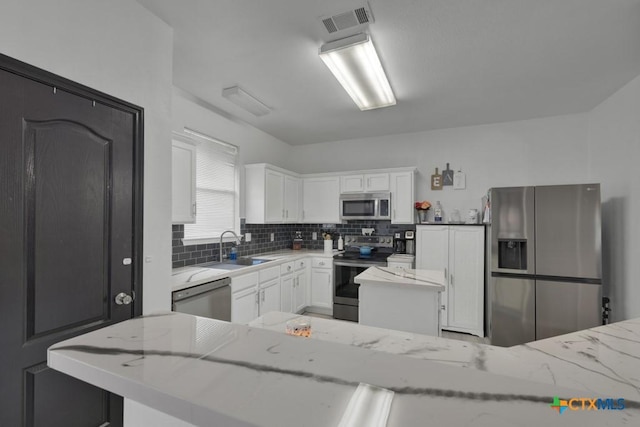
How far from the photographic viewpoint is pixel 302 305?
408 cm

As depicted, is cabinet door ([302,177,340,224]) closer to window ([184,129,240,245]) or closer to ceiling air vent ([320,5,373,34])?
window ([184,129,240,245])

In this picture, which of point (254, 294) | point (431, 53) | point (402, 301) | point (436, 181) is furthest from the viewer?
point (436, 181)

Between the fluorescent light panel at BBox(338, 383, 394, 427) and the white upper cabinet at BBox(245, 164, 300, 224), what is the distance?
11.3ft

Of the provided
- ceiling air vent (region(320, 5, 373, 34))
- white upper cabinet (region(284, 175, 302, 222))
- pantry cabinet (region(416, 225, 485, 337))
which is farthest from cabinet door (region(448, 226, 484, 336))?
ceiling air vent (region(320, 5, 373, 34))

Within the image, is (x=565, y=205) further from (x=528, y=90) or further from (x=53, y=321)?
(x=53, y=321)

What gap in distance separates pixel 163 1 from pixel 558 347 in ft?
8.69

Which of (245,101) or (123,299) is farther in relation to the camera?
(245,101)

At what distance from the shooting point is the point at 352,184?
438 cm

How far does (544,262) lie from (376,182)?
220 cm

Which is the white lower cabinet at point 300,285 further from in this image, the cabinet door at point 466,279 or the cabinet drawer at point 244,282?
the cabinet door at point 466,279

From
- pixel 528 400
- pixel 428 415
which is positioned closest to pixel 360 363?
pixel 428 415

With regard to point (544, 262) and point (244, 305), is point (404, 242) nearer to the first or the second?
point (544, 262)

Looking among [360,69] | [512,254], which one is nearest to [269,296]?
[360,69]

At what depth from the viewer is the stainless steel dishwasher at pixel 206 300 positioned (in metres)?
2.15
